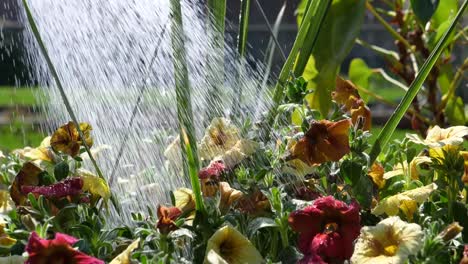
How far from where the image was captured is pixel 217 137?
1.32 meters

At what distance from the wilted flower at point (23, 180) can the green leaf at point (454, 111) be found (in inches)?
46.0

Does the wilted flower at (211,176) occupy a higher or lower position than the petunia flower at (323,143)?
lower

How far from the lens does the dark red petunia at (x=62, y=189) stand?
120 cm

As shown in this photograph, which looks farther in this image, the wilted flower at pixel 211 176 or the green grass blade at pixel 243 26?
the green grass blade at pixel 243 26

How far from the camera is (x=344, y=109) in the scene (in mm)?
1474

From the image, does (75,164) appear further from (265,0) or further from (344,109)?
(265,0)

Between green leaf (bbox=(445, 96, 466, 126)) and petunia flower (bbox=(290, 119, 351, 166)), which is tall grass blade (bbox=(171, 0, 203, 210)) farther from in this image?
green leaf (bbox=(445, 96, 466, 126))

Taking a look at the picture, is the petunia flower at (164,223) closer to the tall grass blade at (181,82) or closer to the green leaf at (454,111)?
the tall grass blade at (181,82)

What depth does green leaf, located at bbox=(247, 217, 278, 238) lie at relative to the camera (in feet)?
3.61

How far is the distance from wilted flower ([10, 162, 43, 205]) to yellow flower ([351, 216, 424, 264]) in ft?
1.48

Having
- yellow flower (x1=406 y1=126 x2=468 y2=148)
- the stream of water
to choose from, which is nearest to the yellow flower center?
yellow flower (x1=406 y1=126 x2=468 y2=148)

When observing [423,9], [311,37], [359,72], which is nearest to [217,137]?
[311,37]

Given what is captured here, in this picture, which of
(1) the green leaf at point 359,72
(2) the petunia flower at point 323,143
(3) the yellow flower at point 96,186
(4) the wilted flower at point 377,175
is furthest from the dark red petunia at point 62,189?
(1) the green leaf at point 359,72

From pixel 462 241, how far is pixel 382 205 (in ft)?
0.36
